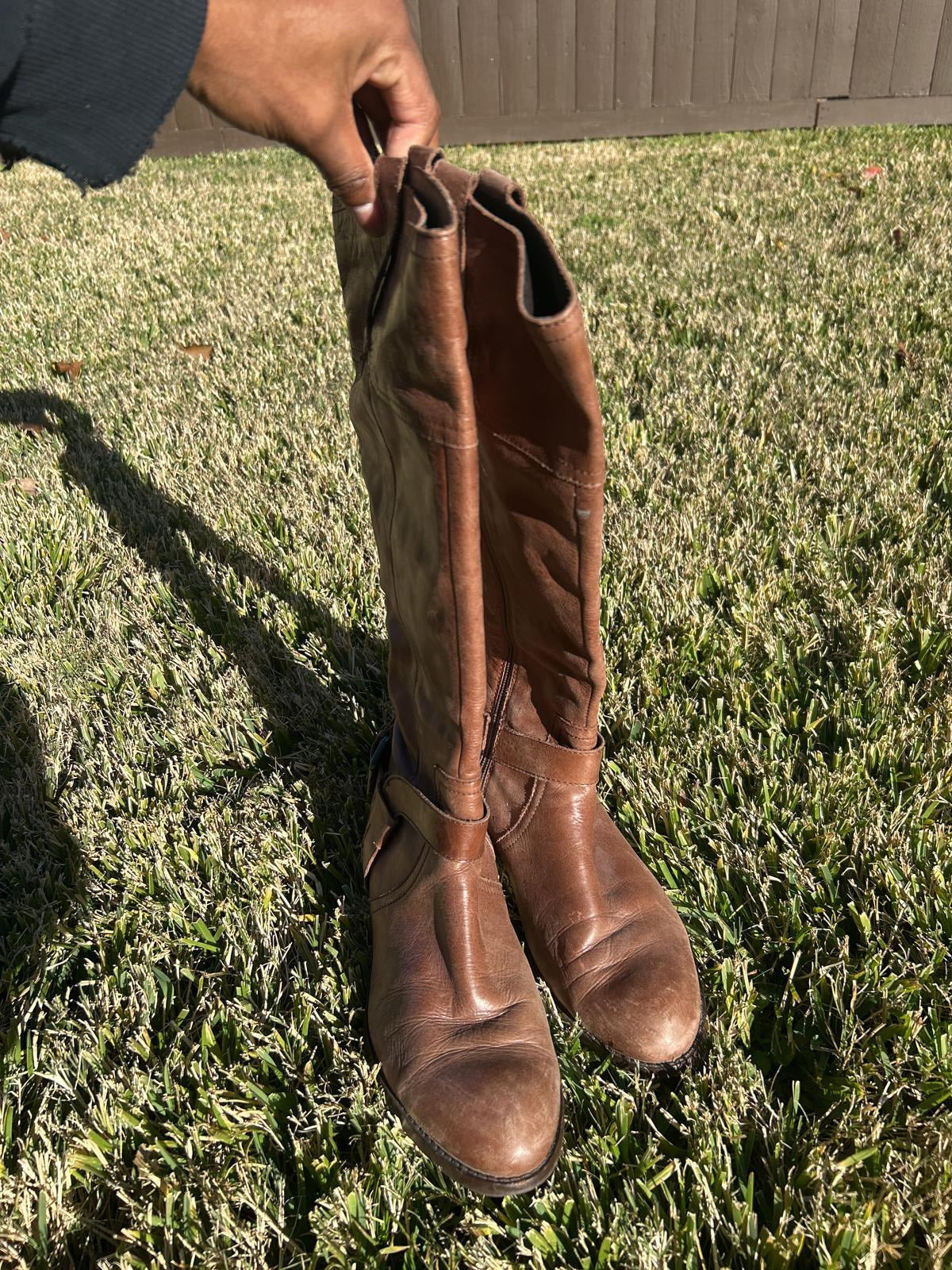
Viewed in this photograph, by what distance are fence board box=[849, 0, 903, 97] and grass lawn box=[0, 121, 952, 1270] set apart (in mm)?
5102

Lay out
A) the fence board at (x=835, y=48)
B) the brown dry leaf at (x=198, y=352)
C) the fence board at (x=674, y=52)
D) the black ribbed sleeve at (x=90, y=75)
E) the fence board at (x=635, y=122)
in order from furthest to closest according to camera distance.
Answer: the fence board at (x=635, y=122), the fence board at (x=674, y=52), the fence board at (x=835, y=48), the brown dry leaf at (x=198, y=352), the black ribbed sleeve at (x=90, y=75)

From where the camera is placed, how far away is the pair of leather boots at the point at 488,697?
3.22 ft

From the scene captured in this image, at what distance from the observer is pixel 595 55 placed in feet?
25.7

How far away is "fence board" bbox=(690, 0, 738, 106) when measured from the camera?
749cm

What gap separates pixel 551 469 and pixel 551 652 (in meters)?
0.30

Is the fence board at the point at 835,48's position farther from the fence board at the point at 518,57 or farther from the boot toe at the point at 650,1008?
the boot toe at the point at 650,1008

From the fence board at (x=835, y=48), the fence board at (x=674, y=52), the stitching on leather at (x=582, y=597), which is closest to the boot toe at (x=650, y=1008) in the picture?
the stitching on leather at (x=582, y=597)

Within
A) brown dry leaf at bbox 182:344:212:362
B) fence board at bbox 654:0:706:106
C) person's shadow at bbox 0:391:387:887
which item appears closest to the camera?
person's shadow at bbox 0:391:387:887

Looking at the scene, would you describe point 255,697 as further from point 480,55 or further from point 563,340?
point 480,55

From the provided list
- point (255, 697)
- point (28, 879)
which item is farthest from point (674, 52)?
point (28, 879)

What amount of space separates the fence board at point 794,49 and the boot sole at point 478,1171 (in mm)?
8878

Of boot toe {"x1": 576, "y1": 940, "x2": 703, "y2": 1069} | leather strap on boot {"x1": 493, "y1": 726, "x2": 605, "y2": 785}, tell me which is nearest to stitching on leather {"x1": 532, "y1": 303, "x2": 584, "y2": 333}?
leather strap on boot {"x1": 493, "y1": 726, "x2": 605, "y2": 785}

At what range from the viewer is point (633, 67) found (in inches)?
309

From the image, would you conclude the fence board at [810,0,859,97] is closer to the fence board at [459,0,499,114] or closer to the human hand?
the fence board at [459,0,499,114]
